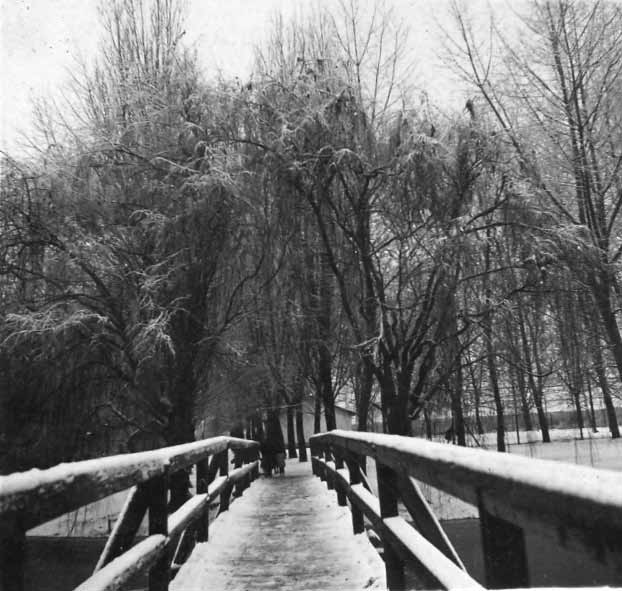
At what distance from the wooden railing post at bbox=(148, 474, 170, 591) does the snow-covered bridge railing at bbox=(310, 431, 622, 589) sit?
112cm

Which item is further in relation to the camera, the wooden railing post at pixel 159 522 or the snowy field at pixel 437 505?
the snowy field at pixel 437 505

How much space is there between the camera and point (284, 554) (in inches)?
182

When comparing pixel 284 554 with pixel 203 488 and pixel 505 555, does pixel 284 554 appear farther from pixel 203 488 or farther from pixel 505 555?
pixel 505 555

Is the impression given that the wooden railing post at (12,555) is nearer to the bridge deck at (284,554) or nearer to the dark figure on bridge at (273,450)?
the bridge deck at (284,554)

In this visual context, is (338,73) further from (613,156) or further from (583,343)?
(583,343)

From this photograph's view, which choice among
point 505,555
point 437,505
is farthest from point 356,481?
point 437,505

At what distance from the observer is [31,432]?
10.9m

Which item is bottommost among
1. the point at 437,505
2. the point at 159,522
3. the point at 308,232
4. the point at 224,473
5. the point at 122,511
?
the point at 437,505

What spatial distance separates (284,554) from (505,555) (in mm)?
3423

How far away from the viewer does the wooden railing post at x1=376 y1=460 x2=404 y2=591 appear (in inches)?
124

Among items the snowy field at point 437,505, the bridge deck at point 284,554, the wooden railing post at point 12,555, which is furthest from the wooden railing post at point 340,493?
the snowy field at point 437,505

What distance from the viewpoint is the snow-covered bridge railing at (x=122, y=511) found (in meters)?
1.48

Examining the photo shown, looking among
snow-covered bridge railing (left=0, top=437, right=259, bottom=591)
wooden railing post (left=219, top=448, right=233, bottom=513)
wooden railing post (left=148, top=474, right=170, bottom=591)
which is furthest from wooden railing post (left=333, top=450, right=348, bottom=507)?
wooden railing post (left=148, top=474, right=170, bottom=591)

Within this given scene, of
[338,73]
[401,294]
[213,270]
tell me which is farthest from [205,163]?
[401,294]
